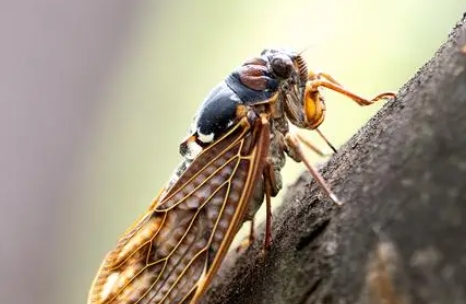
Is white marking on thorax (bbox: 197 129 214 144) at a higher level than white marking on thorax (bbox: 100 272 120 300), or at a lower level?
higher

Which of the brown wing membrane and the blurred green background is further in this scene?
the blurred green background

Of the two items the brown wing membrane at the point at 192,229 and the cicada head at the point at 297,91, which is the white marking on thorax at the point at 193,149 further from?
the cicada head at the point at 297,91

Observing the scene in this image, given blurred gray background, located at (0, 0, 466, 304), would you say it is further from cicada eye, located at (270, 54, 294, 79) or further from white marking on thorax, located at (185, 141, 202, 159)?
white marking on thorax, located at (185, 141, 202, 159)

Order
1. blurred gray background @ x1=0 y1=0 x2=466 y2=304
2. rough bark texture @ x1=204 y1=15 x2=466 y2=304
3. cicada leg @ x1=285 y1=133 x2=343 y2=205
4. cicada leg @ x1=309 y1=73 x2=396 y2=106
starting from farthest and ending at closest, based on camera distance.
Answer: blurred gray background @ x1=0 y1=0 x2=466 y2=304
cicada leg @ x1=309 y1=73 x2=396 y2=106
cicada leg @ x1=285 y1=133 x2=343 y2=205
rough bark texture @ x1=204 y1=15 x2=466 y2=304

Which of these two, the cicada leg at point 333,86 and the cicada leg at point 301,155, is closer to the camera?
the cicada leg at point 301,155

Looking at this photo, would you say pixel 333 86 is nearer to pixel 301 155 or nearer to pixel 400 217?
pixel 301 155

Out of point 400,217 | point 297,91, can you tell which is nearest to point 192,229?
point 297,91

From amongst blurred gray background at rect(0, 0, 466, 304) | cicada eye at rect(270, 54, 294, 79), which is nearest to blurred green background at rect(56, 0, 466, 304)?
blurred gray background at rect(0, 0, 466, 304)

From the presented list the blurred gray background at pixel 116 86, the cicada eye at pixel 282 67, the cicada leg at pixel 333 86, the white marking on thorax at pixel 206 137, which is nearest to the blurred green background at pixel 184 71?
the blurred gray background at pixel 116 86
